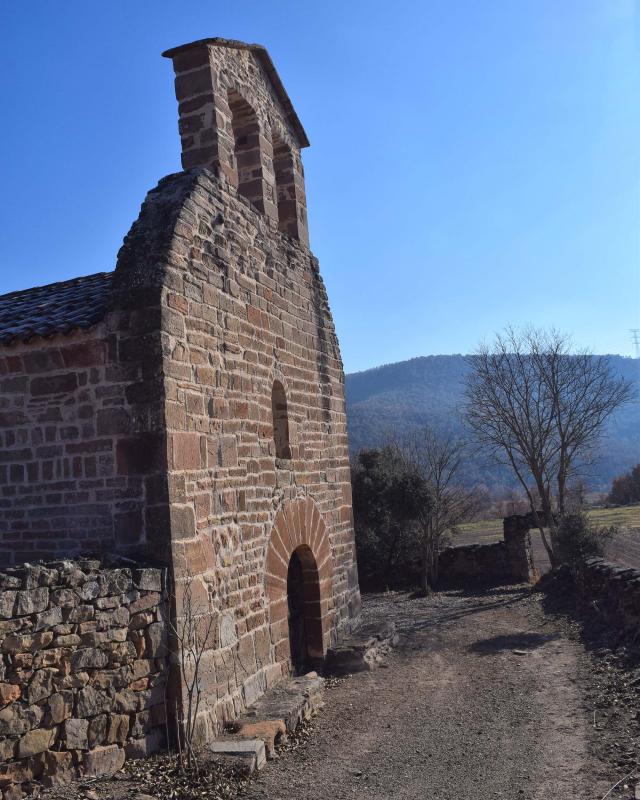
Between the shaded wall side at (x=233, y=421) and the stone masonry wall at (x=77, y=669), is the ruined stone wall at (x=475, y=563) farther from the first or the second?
the stone masonry wall at (x=77, y=669)

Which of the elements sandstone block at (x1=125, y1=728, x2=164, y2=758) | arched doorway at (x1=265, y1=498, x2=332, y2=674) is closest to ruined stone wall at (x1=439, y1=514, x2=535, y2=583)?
arched doorway at (x1=265, y1=498, x2=332, y2=674)

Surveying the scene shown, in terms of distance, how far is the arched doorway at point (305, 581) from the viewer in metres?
7.81

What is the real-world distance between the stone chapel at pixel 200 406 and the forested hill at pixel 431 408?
65.3 meters

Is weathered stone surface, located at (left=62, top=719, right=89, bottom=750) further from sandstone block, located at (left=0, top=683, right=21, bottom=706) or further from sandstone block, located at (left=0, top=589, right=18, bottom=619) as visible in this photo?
sandstone block, located at (left=0, top=589, right=18, bottom=619)

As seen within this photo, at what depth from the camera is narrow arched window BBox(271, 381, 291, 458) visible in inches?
321

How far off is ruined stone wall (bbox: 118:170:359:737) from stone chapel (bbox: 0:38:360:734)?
2 cm

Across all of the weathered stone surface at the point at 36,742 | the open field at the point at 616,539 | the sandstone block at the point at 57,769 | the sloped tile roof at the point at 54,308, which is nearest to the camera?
the weathered stone surface at the point at 36,742

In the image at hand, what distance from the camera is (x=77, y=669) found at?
4738 mm

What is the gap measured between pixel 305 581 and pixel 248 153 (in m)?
5.29

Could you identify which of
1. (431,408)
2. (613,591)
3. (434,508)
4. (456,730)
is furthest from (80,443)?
(431,408)

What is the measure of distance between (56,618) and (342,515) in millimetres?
5502

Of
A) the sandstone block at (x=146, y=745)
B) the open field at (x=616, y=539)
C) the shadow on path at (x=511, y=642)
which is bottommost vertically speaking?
the open field at (x=616, y=539)

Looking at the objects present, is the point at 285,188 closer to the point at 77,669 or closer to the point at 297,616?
the point at 297,616

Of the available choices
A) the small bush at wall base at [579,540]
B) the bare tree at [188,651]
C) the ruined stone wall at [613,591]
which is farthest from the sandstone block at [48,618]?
the small bush at wall base at [579,540]
